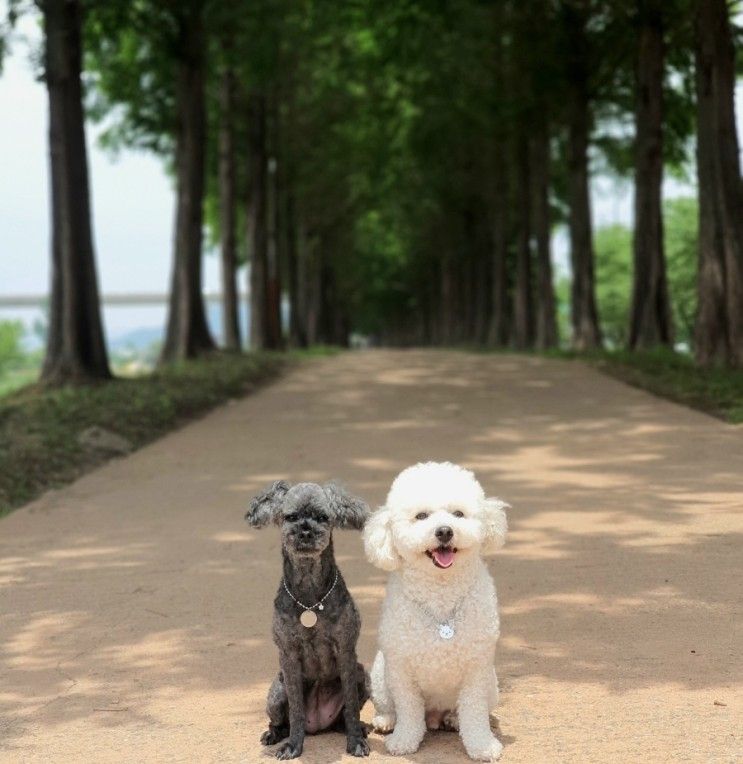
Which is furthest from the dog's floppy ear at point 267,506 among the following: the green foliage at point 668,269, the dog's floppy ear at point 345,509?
the green foliage at point 668,269

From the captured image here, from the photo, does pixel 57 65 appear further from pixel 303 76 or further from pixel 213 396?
pixel 303 76

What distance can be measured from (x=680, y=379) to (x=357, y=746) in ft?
50.5

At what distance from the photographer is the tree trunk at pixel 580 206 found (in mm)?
31328

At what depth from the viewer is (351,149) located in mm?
45750

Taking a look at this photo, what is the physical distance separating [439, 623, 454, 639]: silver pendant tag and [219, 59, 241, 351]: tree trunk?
1131 inches

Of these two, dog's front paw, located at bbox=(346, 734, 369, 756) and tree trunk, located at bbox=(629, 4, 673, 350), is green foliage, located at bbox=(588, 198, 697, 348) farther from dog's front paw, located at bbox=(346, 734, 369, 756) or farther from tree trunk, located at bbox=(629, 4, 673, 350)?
dog's front paw, located at bbox=(346, 734, 369, 756)

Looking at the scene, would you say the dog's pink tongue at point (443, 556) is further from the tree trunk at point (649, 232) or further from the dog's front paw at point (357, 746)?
the tree trunk at point (649, 232)

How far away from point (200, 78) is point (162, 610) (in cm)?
2217

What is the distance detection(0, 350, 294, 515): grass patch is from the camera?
13.5 metres

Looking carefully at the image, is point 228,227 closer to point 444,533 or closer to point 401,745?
point 401,745

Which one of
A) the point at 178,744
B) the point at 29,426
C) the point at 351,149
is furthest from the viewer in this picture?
the point at 351,149

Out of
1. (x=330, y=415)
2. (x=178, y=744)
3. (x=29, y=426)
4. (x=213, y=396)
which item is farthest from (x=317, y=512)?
(x=213, y=396)

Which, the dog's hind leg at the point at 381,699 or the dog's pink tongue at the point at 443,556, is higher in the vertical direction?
the dog's pink tongue at the point at 443,556

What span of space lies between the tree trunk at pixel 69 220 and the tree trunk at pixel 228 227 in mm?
11523
